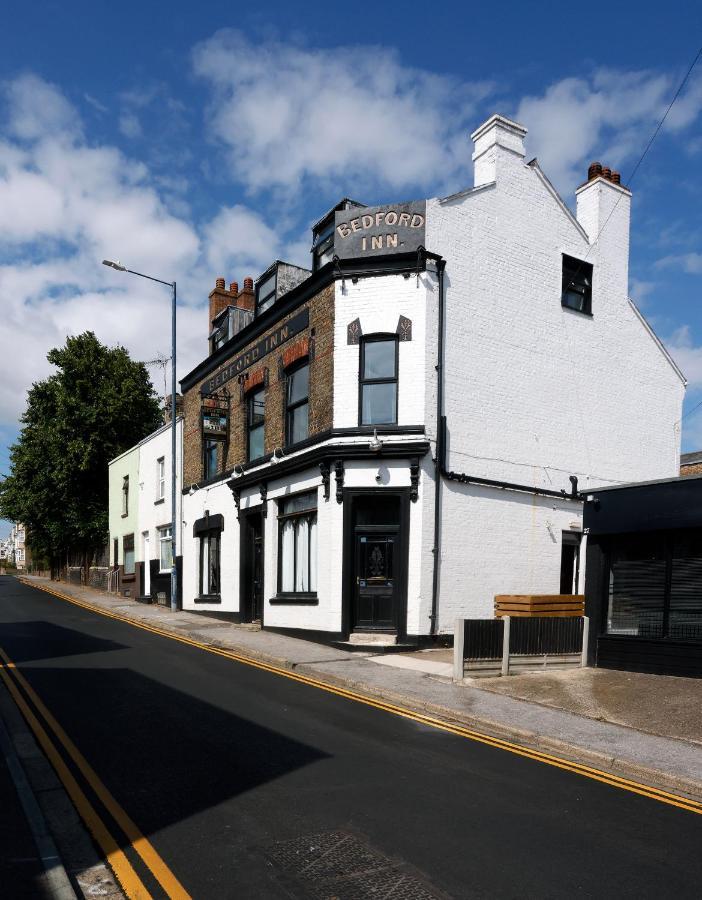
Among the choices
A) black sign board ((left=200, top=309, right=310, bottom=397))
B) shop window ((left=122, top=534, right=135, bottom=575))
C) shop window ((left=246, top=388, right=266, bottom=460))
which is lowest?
shop window ((left=122, top=534, right=135, bottom=575))

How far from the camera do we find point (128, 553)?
3456 centimetres

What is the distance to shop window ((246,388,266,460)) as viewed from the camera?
21047 millimetres

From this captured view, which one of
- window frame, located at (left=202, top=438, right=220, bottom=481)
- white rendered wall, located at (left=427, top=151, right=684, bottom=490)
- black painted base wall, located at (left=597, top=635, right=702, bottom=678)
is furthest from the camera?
window frame, located at (left=202, top=438, right=220, bottom=481)

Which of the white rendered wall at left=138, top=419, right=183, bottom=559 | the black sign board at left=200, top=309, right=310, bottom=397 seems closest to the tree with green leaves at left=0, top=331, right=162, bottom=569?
the white rendered wall at left=138, top=419, right=183, bottom=559

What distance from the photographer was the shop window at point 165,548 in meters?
28.8

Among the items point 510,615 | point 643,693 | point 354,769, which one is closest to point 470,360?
point 510,615

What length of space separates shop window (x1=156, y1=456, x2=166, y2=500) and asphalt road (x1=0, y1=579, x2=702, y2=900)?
19791 mm

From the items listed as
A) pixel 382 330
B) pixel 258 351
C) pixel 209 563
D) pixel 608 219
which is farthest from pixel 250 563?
pixel 608 219

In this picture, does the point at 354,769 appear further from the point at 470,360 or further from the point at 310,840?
the point at 470,360

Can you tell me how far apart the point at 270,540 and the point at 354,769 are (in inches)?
506

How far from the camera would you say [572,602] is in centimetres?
1365

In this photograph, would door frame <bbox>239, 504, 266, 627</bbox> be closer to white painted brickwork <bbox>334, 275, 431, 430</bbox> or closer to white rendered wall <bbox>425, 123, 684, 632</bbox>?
white painted brickwork <bbox>334, 275, 431, 430</bbox>

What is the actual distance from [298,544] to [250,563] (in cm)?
337

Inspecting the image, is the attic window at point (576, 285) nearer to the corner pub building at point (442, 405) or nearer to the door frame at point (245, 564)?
the corner pub building at point (442, 405)
